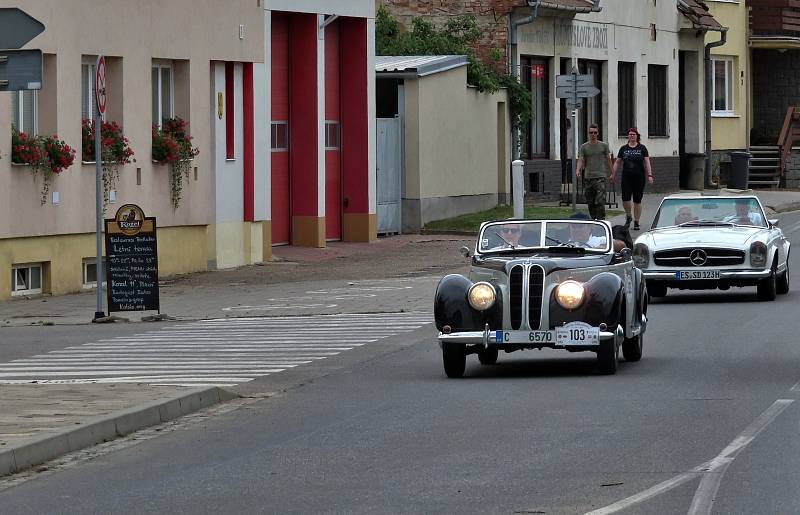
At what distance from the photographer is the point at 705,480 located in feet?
32.5

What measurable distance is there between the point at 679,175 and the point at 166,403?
137 ft

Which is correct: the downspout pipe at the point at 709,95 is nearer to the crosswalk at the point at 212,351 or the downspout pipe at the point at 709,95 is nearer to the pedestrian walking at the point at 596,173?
the pedestrian walking at the point at 596,173

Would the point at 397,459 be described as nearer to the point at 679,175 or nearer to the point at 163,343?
the point at 163,343

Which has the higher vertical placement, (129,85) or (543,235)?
(129,85)

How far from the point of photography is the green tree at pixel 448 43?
138ft

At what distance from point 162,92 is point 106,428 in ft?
56.8

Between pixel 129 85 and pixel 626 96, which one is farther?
pixel 626 96

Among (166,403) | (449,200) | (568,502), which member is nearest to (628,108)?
(449,200)

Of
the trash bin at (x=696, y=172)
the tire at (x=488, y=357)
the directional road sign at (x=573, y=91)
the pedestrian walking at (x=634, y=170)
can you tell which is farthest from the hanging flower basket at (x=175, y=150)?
the trash bin at (x=696, y=172)

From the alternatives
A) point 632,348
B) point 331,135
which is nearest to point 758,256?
point 632,348

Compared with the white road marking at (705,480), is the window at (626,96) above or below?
above

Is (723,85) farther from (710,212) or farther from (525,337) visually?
(525,337)

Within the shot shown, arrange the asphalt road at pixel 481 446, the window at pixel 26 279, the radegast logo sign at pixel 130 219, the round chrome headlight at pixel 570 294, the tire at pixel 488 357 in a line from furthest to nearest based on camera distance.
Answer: the window at pixel 26 279 → the radegast logo sign at pixel 130 219 → the tire at pixel 488 357 → the round chrome headlight at pixel 570 294 → the asphalt road at pixel 481 446

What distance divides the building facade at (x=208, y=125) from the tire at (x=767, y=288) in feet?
31.0
